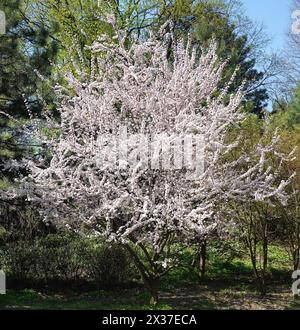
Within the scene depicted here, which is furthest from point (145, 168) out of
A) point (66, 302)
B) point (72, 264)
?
point (72, 264)

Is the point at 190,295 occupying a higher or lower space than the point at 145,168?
lower

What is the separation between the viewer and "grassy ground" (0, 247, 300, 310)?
7.29 meters

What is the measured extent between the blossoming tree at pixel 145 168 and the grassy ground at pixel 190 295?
3.07 ft

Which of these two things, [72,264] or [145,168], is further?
[72,264]

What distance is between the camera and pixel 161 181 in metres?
6.61

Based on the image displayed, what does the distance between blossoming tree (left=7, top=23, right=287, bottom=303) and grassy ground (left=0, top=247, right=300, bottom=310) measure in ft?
3.07

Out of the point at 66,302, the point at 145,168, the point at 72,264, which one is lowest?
the point at 66,302

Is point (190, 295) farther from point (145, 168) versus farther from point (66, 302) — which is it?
point (145, 168)

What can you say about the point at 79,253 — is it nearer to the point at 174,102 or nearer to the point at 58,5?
the point at 174,102

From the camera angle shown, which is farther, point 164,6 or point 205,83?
point 164,6

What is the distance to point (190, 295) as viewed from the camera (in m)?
8.16

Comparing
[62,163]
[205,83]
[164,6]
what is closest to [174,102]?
[205,83]

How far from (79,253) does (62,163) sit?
7.90 feet

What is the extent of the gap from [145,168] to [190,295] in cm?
299
